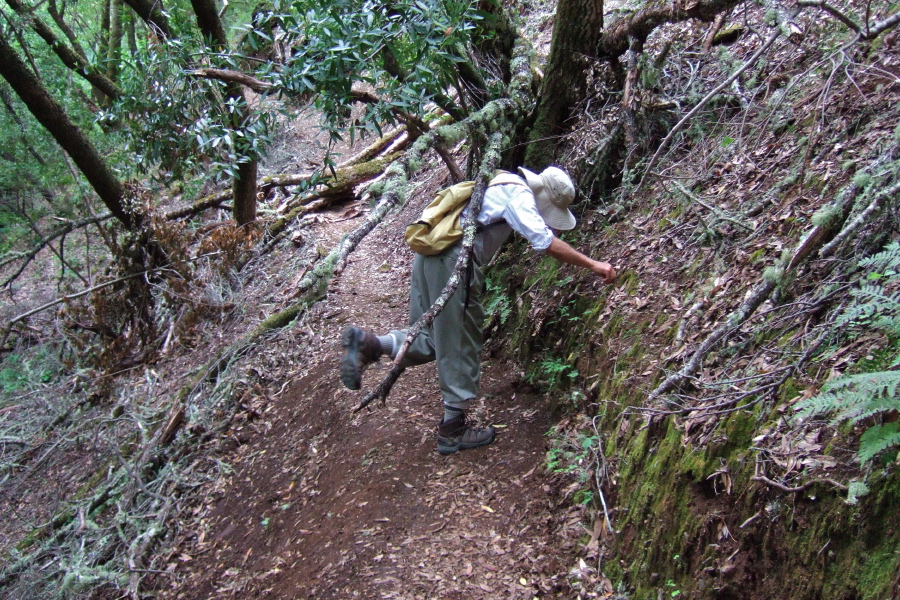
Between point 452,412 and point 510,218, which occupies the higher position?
point 510,218

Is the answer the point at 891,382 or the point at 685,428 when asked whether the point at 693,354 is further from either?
the point at 891,382

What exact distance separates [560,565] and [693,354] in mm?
1352

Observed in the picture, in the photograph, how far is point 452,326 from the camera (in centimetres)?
410

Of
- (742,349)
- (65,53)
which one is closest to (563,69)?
(742,349)

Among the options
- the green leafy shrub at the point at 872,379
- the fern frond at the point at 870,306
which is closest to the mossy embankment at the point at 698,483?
the green leafy shrub at the point at 872,379

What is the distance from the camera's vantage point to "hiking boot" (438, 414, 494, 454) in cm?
435

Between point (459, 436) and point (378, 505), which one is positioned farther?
point (459, 436)

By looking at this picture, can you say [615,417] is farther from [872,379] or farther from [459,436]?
[872,379]

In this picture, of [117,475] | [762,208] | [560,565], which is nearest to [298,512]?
[560,565]

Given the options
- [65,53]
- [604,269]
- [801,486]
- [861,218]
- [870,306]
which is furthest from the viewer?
[65,53]

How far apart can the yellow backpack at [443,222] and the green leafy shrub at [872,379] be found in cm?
206

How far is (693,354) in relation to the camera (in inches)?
126

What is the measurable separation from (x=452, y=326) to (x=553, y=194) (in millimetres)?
1106

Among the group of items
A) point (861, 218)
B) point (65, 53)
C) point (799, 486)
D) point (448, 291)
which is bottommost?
point (799, 486)
